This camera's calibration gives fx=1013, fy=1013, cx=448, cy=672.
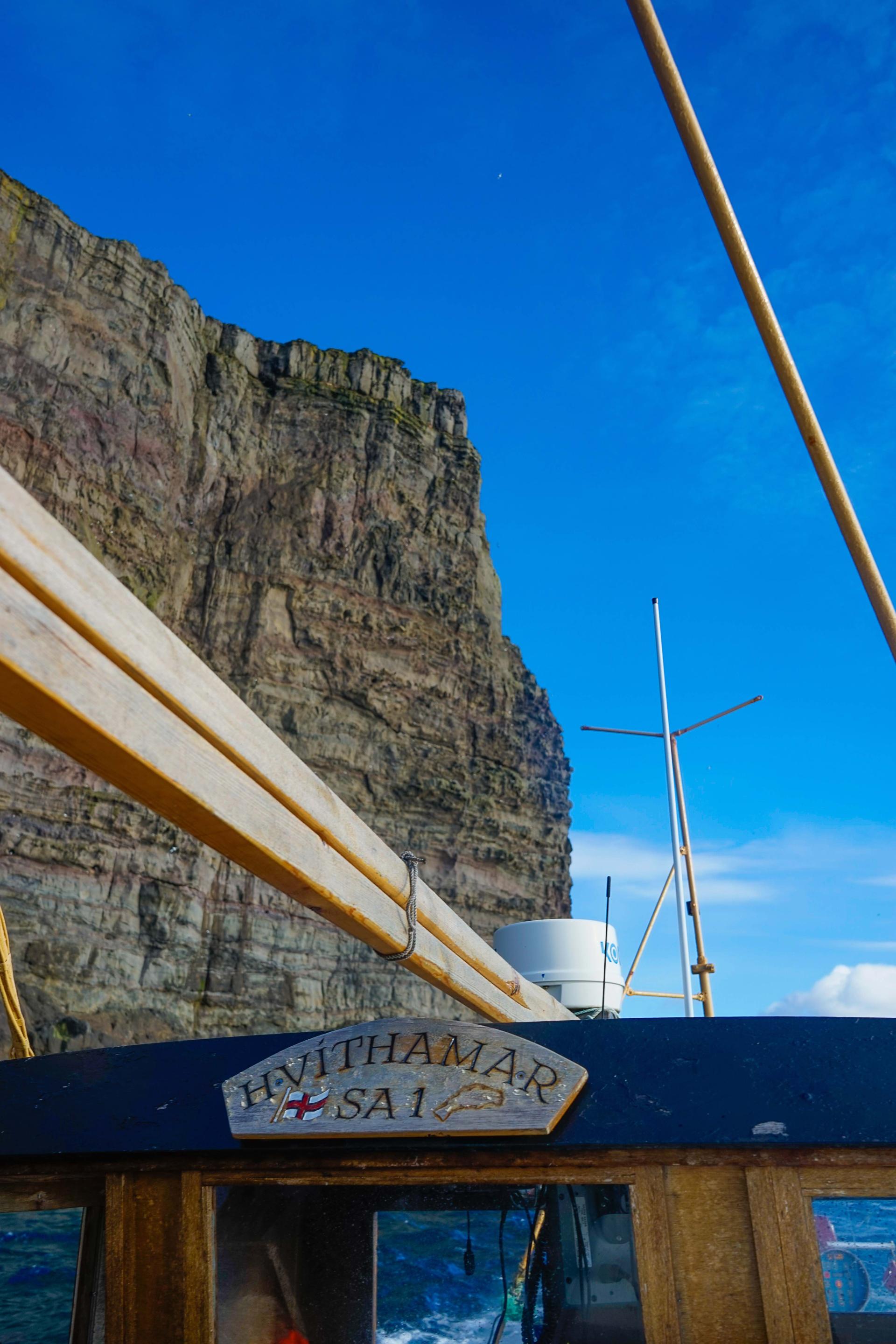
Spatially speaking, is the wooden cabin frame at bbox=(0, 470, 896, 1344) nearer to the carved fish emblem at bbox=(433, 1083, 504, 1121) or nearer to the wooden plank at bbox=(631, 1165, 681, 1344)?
the wooden plank at bbox=(631, 1165, 681, 1344)

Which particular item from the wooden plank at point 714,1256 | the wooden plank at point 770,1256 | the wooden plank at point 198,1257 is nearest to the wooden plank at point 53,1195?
the wooden plank at point 198,1257

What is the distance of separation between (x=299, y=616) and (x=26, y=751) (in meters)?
9.02

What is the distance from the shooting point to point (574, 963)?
776 cm

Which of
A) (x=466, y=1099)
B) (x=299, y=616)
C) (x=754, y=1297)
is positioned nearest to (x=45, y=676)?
(x=466, y=1099)

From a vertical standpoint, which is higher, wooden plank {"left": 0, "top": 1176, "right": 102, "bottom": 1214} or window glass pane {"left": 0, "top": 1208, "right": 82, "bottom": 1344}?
wooden plank {"left": 0, "top": 1176, "right": 102, "bottom": 1214}

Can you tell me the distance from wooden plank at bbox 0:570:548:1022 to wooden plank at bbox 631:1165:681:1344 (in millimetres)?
1132

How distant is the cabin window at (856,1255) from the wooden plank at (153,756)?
1.61 metres

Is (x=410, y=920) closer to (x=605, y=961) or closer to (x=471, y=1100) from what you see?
(x=471, y=1100)

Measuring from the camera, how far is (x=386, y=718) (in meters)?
28.6

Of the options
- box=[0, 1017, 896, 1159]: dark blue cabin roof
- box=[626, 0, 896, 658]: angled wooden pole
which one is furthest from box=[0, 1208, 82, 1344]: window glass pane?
box=[626, 0, 896, 658]: angled wooden pole

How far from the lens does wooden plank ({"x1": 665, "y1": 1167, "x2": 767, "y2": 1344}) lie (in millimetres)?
2955

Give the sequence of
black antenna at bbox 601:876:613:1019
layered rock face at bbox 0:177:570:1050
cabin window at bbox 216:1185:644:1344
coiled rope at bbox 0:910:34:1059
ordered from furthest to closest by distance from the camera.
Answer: layered rock face at bbox 0:177:570:1050 < black antenna at bbox 601:876:613:1019 < coiled rope at bbox 0:910:34:1059 < cabin window at bbox 216:1185:644:1344

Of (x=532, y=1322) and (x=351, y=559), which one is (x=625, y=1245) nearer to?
(x=532, y=1322)

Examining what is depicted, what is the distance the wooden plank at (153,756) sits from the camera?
5.98ft
